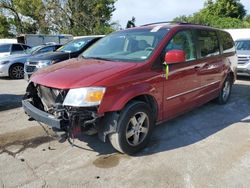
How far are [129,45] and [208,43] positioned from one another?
6.04 feet

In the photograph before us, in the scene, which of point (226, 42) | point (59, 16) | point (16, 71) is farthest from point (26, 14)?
point (226, 42)

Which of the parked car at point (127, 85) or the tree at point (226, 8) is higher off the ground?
the tree at point (226, 8)

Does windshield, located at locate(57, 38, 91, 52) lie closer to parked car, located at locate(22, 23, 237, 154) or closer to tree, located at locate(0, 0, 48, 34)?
parked car, located at locate(22, 23, 237, 154)

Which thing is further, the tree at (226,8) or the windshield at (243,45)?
the tree at (226,8)

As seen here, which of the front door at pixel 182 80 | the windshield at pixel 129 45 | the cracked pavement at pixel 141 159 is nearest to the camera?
the cracked pavement at pixel 141 159

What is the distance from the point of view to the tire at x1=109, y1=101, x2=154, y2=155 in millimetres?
3727

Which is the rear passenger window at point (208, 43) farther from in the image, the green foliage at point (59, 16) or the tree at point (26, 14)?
the tree at point (26, 14)

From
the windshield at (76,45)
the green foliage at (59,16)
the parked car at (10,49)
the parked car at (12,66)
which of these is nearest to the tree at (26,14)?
the green foliage at (59,16)

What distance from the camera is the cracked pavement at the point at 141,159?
11.1 feet

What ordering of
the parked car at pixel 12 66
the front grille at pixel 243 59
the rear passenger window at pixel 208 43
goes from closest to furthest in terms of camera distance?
the rear passenger window at pixel 208 43 → the front grille at pixel 243 59 → the parked car at pixel 12 66

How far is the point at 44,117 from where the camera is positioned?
3686 mm

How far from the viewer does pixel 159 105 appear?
4289 mm

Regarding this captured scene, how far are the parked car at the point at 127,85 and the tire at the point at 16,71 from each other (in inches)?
292

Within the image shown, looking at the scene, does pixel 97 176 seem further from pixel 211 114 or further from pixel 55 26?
pixel 55 26
